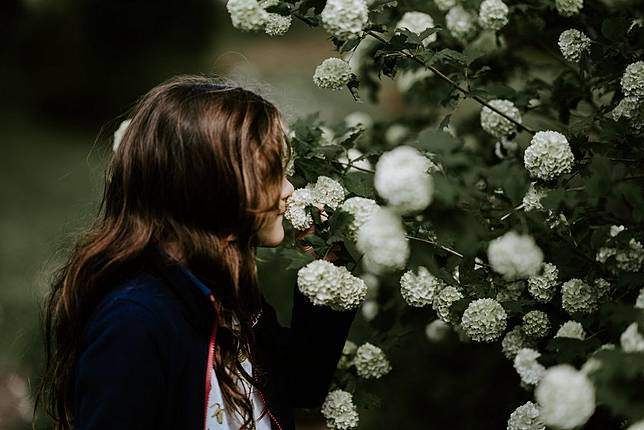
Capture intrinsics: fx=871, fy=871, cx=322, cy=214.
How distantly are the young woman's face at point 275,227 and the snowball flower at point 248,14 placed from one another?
15.4 inches

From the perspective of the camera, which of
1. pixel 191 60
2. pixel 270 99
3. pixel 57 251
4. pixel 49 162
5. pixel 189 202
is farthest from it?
pixel 191 60

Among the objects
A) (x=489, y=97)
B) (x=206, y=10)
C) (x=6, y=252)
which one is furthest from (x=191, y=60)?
(x=489, y=97)

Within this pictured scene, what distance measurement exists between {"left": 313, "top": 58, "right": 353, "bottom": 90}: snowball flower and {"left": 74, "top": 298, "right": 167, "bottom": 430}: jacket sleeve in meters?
0.76

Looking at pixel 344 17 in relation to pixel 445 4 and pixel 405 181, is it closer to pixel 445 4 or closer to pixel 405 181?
pixel 405 181

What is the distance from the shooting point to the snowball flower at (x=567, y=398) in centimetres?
150

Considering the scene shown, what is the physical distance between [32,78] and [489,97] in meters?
8.56

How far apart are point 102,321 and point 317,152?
80 cm

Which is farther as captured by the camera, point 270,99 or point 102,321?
point 270,99

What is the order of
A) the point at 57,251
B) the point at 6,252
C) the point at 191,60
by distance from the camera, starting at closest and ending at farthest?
the point at 57,251 → the point at 6,252 → the point at 191,60

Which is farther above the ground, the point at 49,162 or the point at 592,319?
the point at 592,319

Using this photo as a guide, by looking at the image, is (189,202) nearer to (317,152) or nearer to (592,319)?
(317,152)

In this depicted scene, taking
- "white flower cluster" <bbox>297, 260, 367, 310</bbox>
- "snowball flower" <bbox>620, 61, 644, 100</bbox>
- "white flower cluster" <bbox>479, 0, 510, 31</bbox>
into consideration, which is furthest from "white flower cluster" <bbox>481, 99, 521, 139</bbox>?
"white flower cluster" <bbox>297, 260, 367, 310</bbox>

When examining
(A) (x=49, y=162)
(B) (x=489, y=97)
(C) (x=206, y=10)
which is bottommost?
(A) (x=49, y=162)

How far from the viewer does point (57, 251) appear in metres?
2.54
